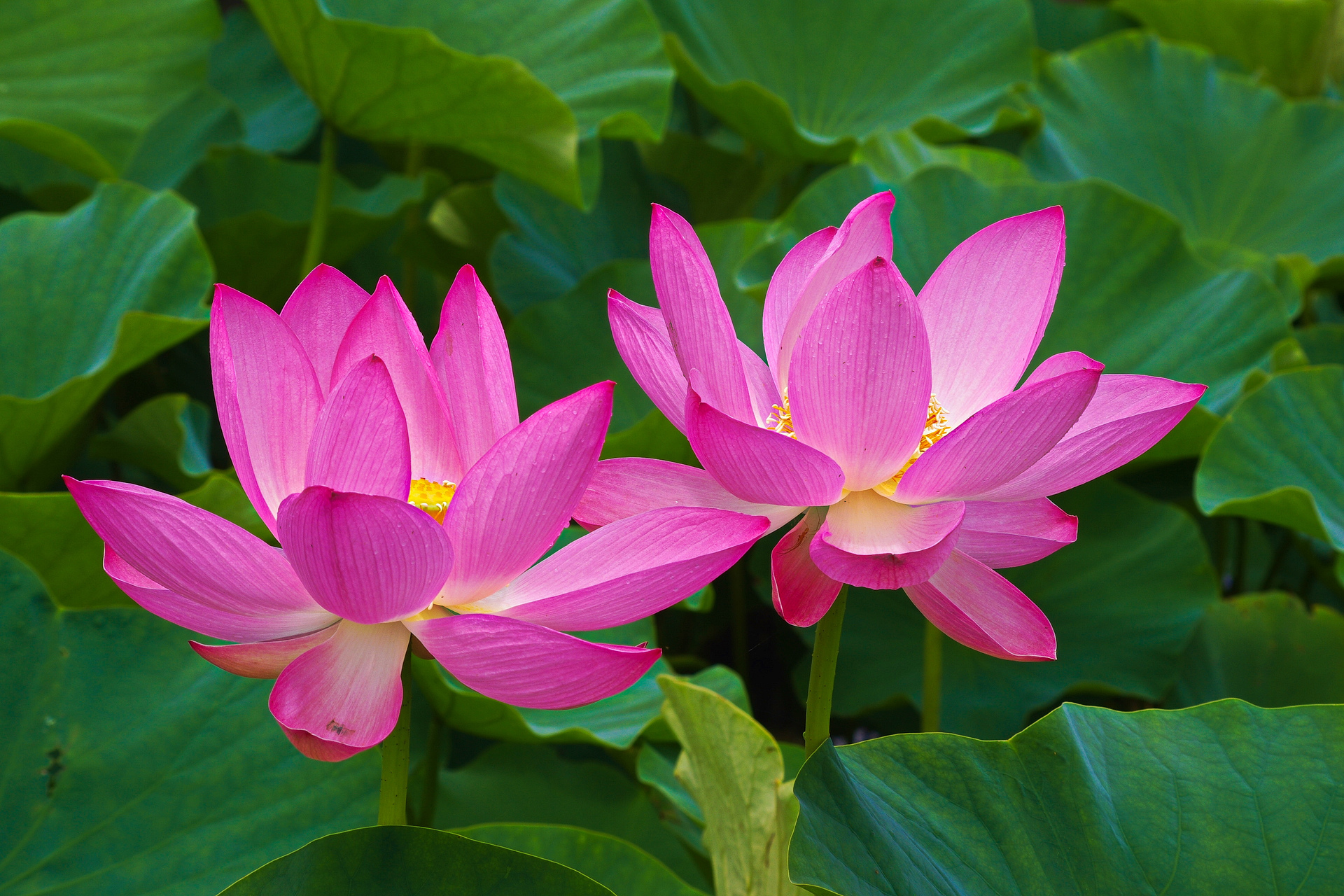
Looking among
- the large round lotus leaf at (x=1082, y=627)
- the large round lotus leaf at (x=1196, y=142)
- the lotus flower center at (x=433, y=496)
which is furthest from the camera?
the large round lotus leaf at (x=1196, y=142)

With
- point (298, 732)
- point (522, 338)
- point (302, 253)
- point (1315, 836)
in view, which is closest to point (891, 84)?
point (522, 338)

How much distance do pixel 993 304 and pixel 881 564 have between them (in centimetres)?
15

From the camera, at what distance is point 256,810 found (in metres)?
0.56

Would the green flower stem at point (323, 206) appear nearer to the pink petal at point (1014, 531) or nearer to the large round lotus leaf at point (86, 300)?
the large round lotus leaf at point (86, 300)

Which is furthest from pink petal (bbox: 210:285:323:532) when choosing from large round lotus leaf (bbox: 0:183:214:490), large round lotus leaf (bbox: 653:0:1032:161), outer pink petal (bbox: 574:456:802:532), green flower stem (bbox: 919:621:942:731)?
large round lotus leaf (bbox: 653:0:1032:161)

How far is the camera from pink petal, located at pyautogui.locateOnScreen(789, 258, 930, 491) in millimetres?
367

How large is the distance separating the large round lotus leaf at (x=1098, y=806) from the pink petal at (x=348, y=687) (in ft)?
0.54

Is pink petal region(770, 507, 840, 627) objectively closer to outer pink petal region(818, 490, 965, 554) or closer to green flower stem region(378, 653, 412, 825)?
outer pink petal region(818, 490, 965, 554)

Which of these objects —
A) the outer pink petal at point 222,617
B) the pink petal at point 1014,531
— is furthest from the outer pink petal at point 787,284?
the outer pink petal at point 222,617

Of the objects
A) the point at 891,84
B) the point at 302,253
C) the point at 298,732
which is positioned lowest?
the point at 302,253

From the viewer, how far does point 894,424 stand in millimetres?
376

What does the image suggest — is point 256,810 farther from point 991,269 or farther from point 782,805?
point 991,269

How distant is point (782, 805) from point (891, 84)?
1315 millimetres

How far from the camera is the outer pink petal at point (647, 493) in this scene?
0.40 meters
